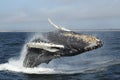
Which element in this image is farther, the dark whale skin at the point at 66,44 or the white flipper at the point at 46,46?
the white flipper at the point at 46,46

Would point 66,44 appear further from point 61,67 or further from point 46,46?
point 61,67

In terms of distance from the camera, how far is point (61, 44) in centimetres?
1808

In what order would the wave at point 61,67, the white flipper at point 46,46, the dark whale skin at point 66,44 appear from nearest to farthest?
1. the dark whale skin at point 66,44
2. the white flipper at point 46,46
3. the wave at point 61,67

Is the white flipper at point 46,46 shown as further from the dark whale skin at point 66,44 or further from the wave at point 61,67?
the wave at point 61,67

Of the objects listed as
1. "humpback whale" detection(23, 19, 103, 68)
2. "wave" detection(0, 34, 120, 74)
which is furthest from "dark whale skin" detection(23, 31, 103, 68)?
"wave" detection(0, 34, 120, 74)

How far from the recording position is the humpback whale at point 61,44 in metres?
17.7

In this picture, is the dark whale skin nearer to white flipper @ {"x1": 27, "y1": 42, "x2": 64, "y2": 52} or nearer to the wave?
white flipper @ {"x1": 27, "y1": 42, "x2": 64, "y2": 52}

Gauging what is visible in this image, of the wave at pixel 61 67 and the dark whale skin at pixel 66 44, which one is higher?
the dark whale skin at pixel 66 44

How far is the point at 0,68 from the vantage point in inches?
838

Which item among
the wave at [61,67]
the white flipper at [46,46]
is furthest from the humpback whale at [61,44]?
the wave at [61,67]

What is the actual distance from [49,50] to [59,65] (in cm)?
499

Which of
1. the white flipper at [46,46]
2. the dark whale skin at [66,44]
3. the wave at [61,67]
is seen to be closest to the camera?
the dark whale skin at [66,44]

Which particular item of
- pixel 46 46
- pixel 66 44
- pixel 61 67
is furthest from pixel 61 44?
pixel 61 67

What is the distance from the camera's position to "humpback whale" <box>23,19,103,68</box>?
1766 centimetres
